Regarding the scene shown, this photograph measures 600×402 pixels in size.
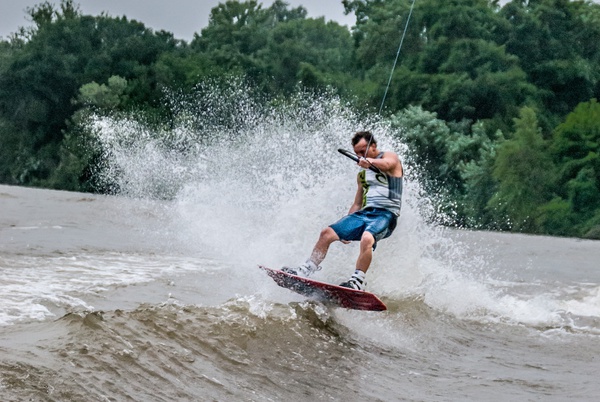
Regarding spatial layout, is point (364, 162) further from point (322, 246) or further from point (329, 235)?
point (322, 246)

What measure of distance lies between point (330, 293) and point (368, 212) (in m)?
1.08

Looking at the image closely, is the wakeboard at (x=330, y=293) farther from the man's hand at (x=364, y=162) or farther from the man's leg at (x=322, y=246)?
the man's hand at (x=364, y=162)

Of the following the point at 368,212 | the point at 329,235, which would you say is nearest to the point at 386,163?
the point at 368,212

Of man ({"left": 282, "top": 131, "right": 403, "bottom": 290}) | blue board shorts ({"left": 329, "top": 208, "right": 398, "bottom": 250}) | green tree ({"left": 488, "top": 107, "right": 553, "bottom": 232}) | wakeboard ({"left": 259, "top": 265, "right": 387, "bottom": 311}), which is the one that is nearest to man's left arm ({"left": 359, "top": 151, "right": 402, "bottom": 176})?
man ({"left": 282, "top": 131, "right": 403, "bottom": 290})

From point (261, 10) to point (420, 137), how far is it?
52.9m

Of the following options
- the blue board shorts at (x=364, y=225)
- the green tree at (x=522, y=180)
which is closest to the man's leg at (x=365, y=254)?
the blue board shorts at (x=364, y=225)

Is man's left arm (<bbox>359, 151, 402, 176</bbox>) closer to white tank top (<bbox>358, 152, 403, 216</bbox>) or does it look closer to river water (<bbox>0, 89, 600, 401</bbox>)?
white tank top (<bbox>358, 152, 403, 216</bbox>)

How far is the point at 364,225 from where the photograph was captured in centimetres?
999

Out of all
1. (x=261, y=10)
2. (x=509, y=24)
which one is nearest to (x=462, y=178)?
(x=509, y=24)

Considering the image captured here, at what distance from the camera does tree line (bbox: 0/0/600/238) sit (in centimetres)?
4769

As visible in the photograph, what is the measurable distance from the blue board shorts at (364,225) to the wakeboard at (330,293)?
2.18 feet

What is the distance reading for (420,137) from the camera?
162ft

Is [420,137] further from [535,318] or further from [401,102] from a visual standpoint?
Result: [535,318]

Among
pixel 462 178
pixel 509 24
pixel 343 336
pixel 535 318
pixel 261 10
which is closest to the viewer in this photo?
pixel 343 336
